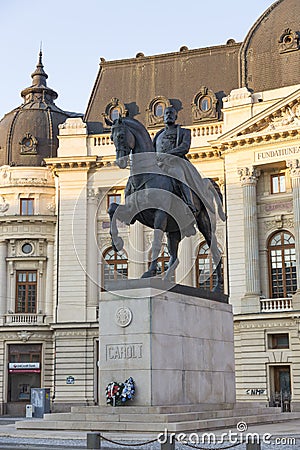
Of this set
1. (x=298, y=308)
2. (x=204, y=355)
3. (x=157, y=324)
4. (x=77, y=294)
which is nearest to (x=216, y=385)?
(x=204, y=355)

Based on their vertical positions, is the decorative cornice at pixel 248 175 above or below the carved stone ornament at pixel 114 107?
below

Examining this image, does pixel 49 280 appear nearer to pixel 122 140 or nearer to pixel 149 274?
pixel 149 274

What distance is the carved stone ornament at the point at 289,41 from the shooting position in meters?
48.5

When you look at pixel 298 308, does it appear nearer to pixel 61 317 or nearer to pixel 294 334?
pixel 294 334

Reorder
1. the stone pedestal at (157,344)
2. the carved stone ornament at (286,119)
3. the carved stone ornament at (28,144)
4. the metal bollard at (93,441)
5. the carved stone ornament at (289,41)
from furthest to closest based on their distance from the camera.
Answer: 1. the carved stone ornament at (28,144)
2. the carved stone ornament at (289,41)
3. the carved stone ornament at (286,119)
4. the stone pedestal at (157,344)
5. the metal bollard at (93,441)

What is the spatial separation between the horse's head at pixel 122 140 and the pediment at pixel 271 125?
85.5ft

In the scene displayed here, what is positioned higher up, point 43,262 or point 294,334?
point 43,262

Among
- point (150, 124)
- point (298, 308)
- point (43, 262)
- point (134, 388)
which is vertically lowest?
point (134, 388)

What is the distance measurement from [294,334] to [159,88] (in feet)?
65.7

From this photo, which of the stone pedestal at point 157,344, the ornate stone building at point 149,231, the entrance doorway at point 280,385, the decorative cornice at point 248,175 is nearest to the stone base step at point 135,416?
the stone pedestal at point 157,344

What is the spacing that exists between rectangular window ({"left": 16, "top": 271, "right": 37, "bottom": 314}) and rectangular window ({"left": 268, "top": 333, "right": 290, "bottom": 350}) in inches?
647

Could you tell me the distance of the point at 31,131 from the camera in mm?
57156

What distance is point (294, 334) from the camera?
44.1 metres

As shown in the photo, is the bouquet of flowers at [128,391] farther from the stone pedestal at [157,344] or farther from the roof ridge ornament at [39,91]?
the roof ridge ornament at [39,91]
